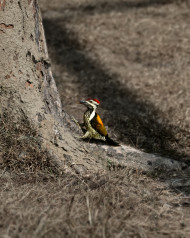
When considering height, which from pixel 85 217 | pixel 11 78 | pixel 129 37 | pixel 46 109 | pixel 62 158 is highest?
pixel 129 37

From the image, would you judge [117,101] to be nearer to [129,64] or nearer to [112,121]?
[112,121]

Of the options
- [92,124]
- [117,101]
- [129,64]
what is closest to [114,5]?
[129,64]

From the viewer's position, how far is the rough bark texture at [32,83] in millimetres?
3584

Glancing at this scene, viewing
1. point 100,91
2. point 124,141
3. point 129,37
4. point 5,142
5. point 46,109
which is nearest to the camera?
point 5,142

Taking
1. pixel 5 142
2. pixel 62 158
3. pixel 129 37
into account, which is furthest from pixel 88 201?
pixel 129 37

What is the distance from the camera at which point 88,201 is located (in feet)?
→ 9.41

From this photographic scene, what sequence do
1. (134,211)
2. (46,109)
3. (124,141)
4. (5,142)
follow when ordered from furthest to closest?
(124,141)
(46,109)
(5,142)
(134,211)

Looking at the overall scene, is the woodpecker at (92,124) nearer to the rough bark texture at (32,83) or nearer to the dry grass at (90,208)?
the rough bark texture at (32,83)

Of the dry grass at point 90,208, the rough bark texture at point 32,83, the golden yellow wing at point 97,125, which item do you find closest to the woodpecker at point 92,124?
the golden yellow wing at point 97,125

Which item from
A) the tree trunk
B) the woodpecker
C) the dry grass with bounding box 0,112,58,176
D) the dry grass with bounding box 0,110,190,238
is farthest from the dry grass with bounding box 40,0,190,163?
the dry grass with bounding box 0,112,58,176

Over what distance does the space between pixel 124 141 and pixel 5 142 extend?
6.87ft

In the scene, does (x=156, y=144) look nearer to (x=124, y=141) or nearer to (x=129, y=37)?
(x=124, y=141)

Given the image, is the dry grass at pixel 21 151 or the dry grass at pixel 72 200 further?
the dry grass at pixel 21 151

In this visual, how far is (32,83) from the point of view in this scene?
375 cm
